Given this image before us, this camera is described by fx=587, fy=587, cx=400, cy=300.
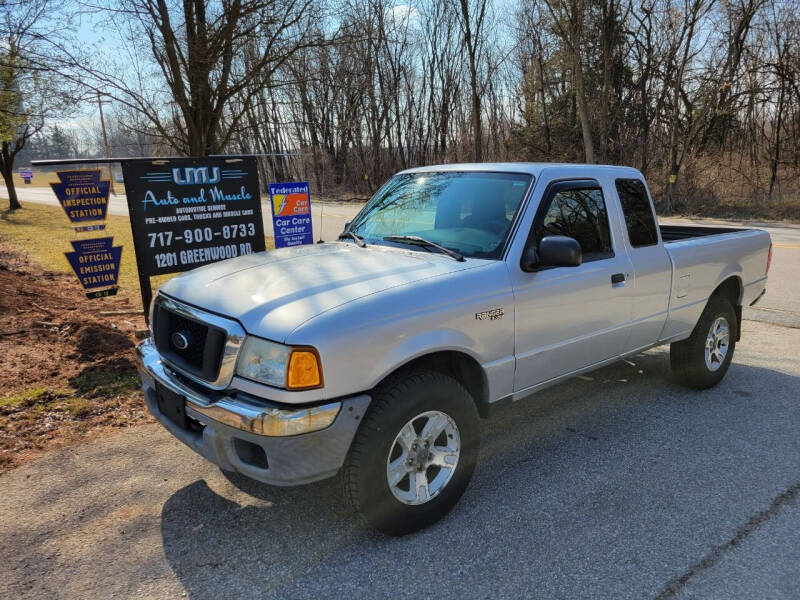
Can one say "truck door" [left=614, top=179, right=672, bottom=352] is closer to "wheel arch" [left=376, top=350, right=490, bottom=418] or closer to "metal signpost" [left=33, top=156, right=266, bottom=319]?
Result: "wheel arch" [left=376, top=350, right=490, bottom=418]

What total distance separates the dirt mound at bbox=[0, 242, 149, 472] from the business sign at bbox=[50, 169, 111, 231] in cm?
115

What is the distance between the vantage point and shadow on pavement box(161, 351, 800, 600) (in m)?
2.69

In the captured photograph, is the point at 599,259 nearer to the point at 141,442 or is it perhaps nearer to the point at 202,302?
the point at 202,302

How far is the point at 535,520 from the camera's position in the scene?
10.3 feet

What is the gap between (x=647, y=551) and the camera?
2.87 metres

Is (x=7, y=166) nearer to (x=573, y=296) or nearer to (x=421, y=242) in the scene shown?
(x=421, y=242)

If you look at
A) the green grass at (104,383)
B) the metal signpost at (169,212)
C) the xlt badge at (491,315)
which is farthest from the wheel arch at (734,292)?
the green grass at (104,383)

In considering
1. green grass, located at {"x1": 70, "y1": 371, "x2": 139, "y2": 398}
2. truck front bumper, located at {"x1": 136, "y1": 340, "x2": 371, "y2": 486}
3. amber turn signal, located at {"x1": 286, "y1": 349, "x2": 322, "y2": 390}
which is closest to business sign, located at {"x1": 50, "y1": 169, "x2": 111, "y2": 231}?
green grass, located at {"x1": 70, "y1": 371, "x2": 139, "y2": 398}

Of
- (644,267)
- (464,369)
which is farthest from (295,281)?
(644,267)

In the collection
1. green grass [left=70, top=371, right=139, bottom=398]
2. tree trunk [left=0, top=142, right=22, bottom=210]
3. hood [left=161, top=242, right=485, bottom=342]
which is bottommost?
A: green grass [left=70, top=371, right=139, bottom=398]

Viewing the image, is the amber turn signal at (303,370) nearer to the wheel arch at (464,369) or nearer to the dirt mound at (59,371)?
the wheel arch at (464,369)

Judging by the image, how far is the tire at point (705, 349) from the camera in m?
4.90

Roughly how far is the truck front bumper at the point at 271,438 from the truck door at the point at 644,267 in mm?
2418

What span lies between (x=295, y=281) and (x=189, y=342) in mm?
633
